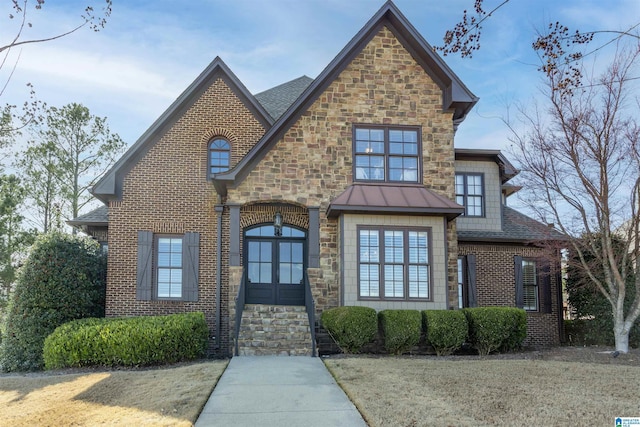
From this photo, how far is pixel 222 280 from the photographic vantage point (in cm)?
1677

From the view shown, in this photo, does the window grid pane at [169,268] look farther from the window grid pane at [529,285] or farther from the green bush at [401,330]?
the window grid pane at [529,285]

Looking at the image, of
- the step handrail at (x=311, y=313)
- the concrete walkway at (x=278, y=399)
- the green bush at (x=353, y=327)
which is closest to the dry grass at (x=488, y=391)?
the concrete walkway at (x=278, y=399)

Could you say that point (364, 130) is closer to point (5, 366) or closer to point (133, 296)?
point (133, 296)

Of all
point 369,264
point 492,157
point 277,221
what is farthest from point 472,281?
point 277,221

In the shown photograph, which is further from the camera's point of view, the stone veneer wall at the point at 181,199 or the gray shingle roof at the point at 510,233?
the gray shingle roof at the point at 510,233

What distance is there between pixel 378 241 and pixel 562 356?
4832 millimetres

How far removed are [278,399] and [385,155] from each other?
8.52 meters

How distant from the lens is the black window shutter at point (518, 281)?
18.4m

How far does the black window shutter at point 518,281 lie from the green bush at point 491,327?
3.43m

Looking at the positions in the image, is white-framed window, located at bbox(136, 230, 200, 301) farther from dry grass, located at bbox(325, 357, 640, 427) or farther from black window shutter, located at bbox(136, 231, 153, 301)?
dry grass, located at bbox(325, 357, 640, 427)

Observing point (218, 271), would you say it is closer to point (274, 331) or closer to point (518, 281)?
point (274, 331)

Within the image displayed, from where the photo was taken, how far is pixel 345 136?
1631 centimetres

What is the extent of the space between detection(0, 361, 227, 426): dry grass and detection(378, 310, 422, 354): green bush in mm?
3938

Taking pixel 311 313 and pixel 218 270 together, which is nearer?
pixel 311 313
